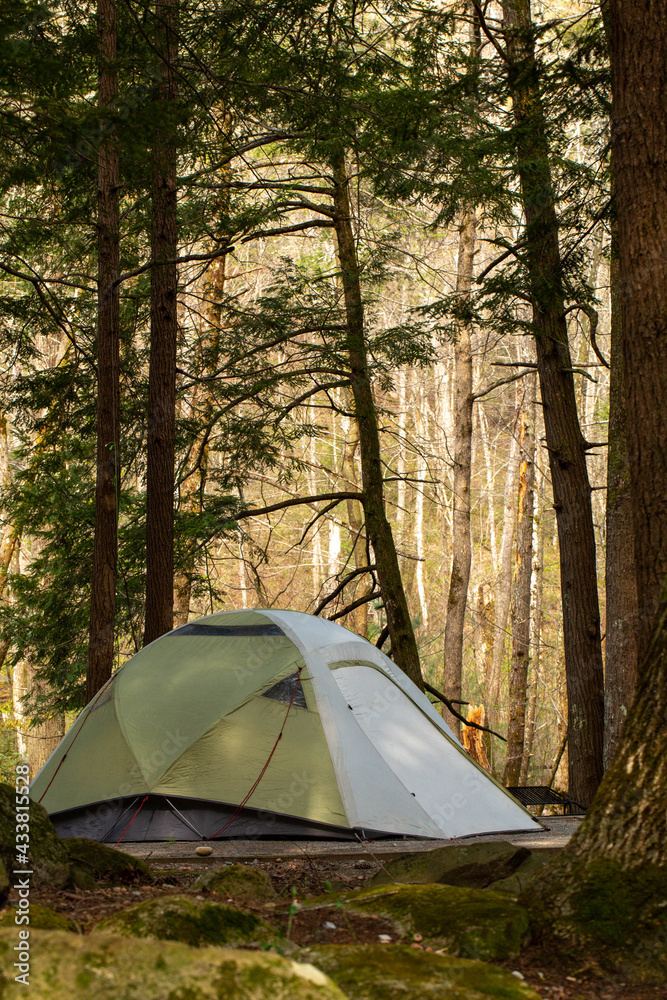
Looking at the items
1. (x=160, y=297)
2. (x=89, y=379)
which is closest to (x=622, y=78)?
(x=160, y=297)

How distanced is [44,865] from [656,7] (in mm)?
5960

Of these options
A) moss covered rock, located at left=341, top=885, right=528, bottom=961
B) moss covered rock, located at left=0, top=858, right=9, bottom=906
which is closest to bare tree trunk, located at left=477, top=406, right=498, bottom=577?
moss covered rock, located at left=341, top=885, right=528, bottom=961

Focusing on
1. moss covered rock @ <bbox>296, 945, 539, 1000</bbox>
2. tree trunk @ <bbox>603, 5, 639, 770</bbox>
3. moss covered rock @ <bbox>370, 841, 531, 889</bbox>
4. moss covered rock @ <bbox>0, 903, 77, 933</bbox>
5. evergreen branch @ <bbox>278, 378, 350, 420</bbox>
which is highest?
evergreen branch @ <bbox>278, 378, 350, 420</bbox>

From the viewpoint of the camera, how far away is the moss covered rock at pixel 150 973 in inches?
70.0

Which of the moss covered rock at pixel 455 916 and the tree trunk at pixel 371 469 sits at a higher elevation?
the tree trunk at pixel 371 469

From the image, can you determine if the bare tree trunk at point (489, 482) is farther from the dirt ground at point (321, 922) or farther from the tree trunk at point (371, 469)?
the dirt ground at point (321, 922)

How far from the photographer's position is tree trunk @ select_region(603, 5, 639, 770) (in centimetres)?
809

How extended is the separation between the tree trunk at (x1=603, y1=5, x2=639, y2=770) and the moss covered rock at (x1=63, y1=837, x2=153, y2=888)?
5364 mm

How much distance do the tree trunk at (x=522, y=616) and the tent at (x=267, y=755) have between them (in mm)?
9664

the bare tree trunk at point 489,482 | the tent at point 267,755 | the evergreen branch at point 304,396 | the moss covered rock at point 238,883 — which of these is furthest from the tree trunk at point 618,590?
the bare tree trunk at point 489,482

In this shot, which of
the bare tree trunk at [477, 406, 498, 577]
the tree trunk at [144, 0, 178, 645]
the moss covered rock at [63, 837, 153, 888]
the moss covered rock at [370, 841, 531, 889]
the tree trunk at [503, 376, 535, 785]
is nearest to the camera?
the moss covered rock at [370, 841, 531, 889]

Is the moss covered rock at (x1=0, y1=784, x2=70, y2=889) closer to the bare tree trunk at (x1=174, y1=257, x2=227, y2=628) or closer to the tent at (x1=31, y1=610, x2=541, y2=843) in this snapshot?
the tent at (x1=31, y1=610, x2=541, y2=843)

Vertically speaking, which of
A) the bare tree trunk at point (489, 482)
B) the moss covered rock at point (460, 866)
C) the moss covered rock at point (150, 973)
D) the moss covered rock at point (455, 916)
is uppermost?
the bare tree trunk at point (489, 482)

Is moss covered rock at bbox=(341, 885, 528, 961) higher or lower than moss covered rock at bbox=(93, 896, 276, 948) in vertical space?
lower
